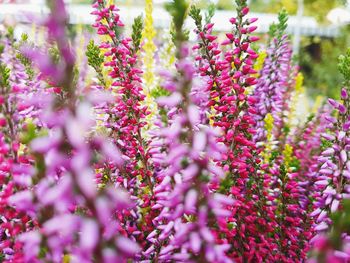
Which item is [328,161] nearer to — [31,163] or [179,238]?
[179,238]

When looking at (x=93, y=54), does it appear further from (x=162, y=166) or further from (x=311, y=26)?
(x=311, y=26)

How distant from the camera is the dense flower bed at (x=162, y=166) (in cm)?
103

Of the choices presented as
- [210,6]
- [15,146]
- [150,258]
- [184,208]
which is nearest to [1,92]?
[15,146]

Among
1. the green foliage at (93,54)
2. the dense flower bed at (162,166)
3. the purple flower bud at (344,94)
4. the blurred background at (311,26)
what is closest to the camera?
the dense flower bed at (162,166)

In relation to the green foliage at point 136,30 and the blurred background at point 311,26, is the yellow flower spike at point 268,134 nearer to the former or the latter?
the green foliage at point 136,30

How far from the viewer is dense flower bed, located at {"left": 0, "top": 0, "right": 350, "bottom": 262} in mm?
1025

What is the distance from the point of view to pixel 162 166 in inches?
65.2

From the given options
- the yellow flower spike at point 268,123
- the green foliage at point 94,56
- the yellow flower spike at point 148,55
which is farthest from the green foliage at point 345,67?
the yellow flower spike at point 148,55

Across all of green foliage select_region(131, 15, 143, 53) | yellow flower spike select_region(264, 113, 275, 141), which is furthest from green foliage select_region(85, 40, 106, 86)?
yellow flower spike select_region(264, 113, 275, 141)

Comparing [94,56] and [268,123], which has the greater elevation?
[94,56]

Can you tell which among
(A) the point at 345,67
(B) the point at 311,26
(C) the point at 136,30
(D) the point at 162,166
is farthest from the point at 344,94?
(B) the point at 311,26

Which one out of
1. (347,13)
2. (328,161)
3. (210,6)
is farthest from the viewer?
(347,13)

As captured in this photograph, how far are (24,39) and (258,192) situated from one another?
165cm

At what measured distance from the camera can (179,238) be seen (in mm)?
1240
